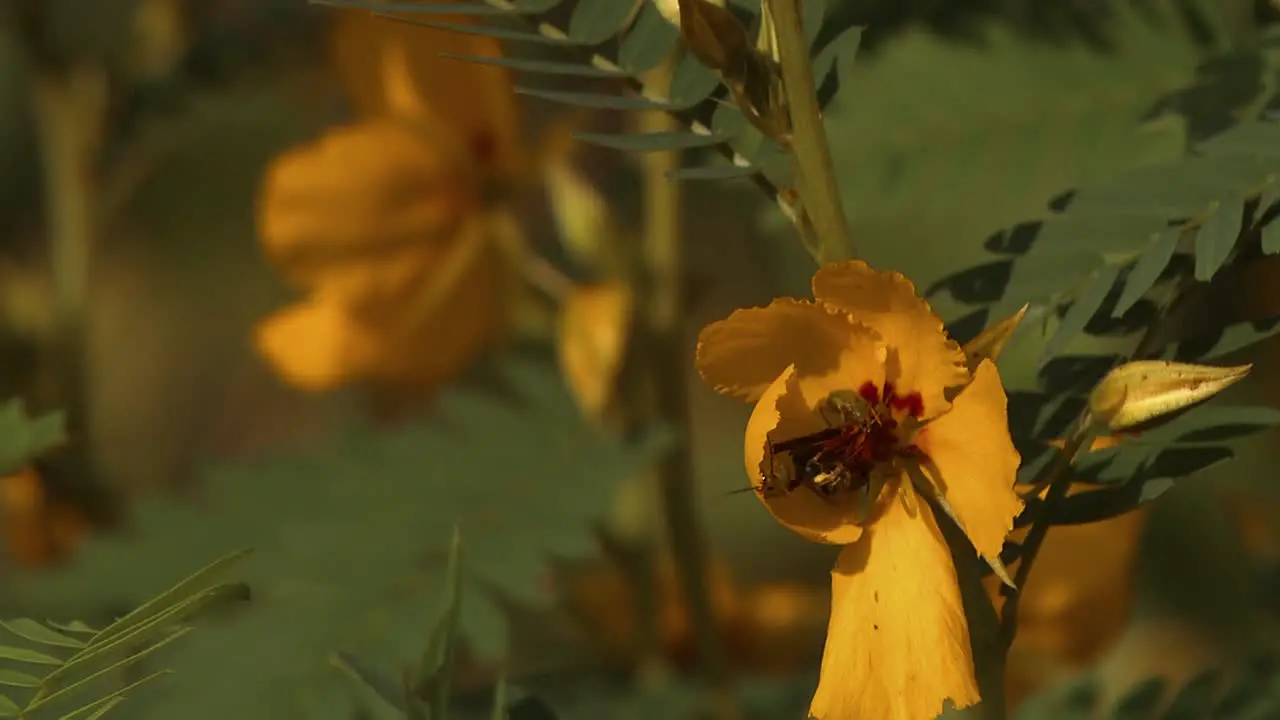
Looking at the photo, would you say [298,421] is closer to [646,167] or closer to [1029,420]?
[646,167]

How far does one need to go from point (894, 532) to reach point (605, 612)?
621mm

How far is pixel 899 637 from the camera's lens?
365mm

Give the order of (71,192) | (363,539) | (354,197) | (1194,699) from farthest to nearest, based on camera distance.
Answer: (71,192) < (354,197) < (363,539) < (1194,699)

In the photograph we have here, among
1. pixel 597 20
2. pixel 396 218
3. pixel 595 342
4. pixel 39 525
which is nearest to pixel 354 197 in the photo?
pixel 396 218

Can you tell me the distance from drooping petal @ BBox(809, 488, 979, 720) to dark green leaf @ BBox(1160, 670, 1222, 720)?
8.0 inches

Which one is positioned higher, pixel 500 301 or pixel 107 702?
pixel 107 702

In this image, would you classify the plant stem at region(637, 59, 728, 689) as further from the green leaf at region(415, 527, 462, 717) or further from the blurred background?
the green leaf at region(415, 527, 462, 717)

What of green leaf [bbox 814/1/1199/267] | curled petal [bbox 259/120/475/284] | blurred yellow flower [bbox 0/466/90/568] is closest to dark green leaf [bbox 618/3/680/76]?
green leaf [bbox 814/1/1199/267]

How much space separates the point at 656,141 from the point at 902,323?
8 cm

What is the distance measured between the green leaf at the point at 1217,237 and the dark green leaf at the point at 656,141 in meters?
0.13

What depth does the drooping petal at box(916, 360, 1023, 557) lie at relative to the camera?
14.0 inches

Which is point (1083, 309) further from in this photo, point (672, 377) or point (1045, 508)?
point (672, 377)

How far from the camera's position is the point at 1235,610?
94cm

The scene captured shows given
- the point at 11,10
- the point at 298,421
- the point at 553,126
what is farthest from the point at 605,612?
the point at 298,421
